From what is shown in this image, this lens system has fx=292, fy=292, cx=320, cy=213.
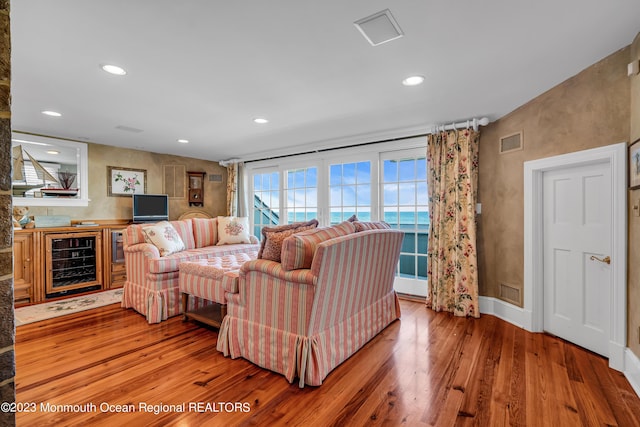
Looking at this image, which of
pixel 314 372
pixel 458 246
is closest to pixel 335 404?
pixel 314 372

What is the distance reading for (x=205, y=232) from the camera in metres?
4.73

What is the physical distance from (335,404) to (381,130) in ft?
10.6

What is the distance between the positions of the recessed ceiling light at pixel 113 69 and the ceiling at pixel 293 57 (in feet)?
0.18

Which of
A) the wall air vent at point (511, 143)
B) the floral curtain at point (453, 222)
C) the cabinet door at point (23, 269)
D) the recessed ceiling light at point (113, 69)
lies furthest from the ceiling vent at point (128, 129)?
the wall air vent at point (511, 143)

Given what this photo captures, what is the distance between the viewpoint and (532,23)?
5.52 feet

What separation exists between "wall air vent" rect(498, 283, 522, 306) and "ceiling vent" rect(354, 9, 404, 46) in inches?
113

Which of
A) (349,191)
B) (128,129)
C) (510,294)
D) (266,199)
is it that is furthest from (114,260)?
(510,294)

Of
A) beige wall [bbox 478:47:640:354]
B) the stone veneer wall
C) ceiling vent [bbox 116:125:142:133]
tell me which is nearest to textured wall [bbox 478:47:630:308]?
beige wall [bbox 478:47:640:354]

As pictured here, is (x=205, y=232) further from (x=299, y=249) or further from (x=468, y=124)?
(x=468, y=124)

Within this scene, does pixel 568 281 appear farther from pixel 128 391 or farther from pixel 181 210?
pixel 181 210

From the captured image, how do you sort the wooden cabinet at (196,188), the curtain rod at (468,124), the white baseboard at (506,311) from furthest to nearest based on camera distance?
the wooden cabinet at (196,188) → the curtain rod at (468,124) → the white baseboard at (506,311)

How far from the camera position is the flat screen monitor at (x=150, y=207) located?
16.3 feet

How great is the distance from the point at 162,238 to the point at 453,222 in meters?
3.60

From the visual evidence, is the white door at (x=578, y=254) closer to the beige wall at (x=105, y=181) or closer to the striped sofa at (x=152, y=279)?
the striped sofa at (x=152, y=279)
